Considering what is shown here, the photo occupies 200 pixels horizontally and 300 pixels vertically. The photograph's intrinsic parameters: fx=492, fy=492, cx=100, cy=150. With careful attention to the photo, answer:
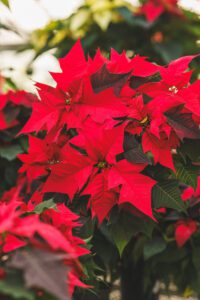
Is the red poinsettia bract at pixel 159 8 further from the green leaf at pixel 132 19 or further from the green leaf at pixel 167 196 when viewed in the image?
the green leaf at pixel 167 196

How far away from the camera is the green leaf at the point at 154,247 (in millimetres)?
974

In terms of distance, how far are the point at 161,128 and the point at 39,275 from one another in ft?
1.29

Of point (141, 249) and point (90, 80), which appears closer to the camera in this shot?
point (90, 80)

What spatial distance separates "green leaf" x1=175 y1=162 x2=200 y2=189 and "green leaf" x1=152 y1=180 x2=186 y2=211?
18 mm

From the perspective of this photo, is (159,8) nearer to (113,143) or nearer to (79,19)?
(79,19)

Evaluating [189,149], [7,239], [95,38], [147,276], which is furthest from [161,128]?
[95,38]

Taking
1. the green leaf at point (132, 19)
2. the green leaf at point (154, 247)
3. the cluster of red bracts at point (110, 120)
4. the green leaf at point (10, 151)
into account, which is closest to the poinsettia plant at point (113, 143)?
the cluster of red bracts at point (110, 120)

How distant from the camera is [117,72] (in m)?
0.79

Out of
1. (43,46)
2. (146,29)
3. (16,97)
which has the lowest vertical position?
(16,97)

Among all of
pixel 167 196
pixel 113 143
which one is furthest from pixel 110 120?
pixel 167 196

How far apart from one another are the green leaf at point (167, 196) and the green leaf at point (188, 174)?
0.02 metres

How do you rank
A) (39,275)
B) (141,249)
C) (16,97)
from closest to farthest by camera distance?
(39,275) → (141,249) → (16,97)

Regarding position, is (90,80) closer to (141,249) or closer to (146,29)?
(141,249)

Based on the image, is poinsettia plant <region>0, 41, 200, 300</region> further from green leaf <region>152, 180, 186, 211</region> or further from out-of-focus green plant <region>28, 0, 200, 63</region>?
out-of-focus green plant <region>28, 0, 200, 63</region>
